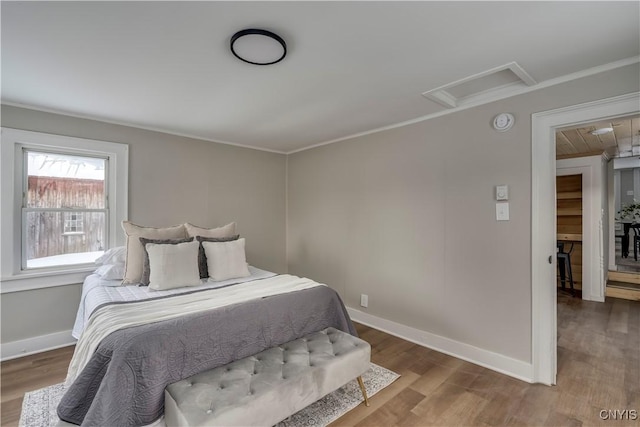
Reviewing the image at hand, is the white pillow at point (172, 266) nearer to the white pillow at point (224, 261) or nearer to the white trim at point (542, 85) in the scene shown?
the white pillow at point (224, 261)

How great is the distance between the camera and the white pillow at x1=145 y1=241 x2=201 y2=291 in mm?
2398

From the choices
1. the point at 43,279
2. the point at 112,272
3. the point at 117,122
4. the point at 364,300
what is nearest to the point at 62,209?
the point at 43,279

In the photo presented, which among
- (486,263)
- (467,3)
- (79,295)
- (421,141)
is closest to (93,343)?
(79,295)

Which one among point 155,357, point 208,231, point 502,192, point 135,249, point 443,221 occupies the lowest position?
point 155,357

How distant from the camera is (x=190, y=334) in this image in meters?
1.63

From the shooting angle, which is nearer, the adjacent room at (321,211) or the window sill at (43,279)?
the adjacent room at (321,211)

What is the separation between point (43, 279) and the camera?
277cm

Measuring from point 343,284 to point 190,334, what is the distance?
2.42 metres

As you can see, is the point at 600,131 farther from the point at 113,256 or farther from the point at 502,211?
the point at 113,256

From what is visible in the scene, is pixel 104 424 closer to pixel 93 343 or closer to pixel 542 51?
pixel 93 343

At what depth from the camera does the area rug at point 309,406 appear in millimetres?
1829

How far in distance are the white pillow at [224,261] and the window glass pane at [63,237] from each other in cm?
127

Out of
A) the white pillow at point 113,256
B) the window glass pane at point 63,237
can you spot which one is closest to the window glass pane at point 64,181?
the window glass pane at point 63,237

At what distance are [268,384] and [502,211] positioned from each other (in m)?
2.20
